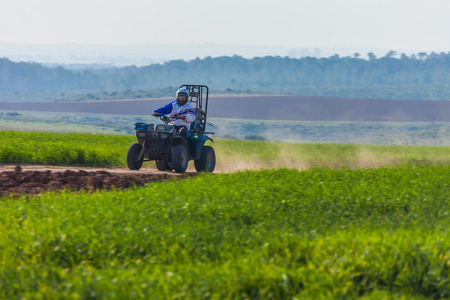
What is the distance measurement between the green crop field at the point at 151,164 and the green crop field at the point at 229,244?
8306 millimetres

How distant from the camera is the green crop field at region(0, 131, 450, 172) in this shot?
65.3ft

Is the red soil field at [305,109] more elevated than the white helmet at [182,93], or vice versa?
the white helmet at [182,93]

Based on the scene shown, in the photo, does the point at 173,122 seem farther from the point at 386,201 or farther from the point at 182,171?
the point at 386,201

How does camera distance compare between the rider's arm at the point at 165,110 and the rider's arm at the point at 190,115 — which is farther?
the rider's arm at the point at 165,110

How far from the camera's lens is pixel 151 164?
20.4 metres

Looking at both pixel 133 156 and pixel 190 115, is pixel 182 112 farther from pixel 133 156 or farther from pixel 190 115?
pixel 133 156

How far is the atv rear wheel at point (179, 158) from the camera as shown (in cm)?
1667

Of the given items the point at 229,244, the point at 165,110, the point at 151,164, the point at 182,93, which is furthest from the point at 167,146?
the point at 229,244

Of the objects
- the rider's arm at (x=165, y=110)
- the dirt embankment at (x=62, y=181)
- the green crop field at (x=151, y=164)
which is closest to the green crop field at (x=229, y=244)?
the dirt embankment at (x=62, y=181)

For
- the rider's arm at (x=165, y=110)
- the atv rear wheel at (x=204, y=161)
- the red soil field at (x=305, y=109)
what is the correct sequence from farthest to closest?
1. the red soil field at (x=305, y=109)
2. the atv rear wheel at (x=204, y=161)
3. the rider's arm at (x=165, y=110)

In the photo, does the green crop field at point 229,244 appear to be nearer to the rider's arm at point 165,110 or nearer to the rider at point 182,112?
the rider at point 182,112

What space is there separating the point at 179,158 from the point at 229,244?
27.5 feet

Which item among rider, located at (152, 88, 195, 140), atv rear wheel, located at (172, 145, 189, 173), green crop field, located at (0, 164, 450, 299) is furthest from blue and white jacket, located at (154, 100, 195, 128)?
green crop field, located at (0, 164, 450, 299)

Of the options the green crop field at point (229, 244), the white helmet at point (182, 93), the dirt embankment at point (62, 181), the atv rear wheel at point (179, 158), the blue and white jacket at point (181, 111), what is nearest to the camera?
the green crop field at point (229, 244)
